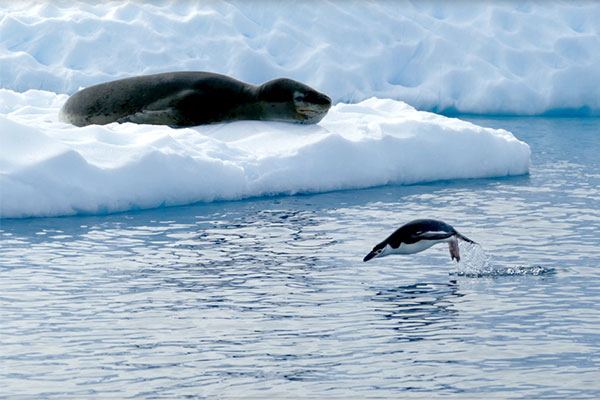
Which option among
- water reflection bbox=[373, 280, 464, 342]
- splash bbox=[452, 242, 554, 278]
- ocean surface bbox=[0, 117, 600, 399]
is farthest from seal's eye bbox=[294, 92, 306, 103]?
water reflection bbox=[373, 280, 464, 342]

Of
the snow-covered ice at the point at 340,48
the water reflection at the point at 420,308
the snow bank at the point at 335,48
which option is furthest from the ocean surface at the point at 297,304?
the snow bank at the point at 335,48

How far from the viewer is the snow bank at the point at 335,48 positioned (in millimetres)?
18062

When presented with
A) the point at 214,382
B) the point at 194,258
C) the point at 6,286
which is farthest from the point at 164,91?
the point at 214,382

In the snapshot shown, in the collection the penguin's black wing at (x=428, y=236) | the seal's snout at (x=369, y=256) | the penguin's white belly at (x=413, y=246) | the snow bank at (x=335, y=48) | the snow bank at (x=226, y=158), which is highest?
the snow bank at (x=335, y=48)

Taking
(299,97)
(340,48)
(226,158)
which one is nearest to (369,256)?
(226,158)

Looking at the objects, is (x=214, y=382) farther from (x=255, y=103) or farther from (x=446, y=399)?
(x=255, y=103)

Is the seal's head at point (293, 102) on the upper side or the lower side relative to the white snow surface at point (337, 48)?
lower

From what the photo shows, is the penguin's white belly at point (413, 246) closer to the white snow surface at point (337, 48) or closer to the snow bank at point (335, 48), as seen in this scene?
the white snow surface at point (337, 48)

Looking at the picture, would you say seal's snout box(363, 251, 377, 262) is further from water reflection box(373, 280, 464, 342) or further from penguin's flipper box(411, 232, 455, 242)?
water reflection box(373, 280, 464, 342)

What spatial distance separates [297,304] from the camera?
5.64 meters

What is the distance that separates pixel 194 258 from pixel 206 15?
1250 centimetres

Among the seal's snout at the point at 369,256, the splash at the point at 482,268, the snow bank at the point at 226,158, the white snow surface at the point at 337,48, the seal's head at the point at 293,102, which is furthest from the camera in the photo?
the white snow surface at the point at 337,48

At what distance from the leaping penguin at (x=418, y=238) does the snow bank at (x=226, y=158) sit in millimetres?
2945

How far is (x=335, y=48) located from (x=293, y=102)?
26.8 feet
